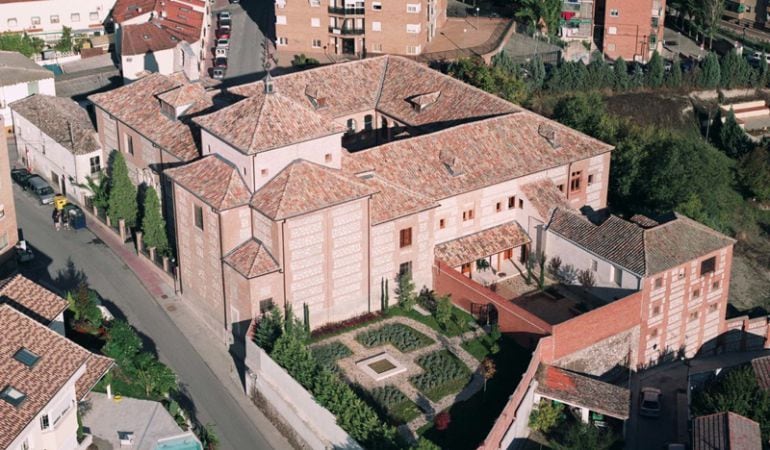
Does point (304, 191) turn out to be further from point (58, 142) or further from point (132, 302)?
point (58, 142)

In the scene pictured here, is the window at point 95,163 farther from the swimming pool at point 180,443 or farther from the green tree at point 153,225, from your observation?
the swimming pool at point 180,443

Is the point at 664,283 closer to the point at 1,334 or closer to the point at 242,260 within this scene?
the point at 242,260

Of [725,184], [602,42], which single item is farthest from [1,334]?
[602,42]

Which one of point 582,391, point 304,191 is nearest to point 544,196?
point 582,391

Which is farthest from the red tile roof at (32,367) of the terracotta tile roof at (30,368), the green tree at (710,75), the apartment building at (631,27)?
the apartment building at (631,27)

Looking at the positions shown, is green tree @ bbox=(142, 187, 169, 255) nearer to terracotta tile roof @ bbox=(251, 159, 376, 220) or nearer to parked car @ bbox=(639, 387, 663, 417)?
terracotta tile roof @ bbox=(251, 159, 376, 220)

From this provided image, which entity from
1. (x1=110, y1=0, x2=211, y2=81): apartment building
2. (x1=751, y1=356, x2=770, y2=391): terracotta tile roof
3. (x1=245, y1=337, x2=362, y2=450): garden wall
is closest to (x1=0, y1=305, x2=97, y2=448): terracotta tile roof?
(x1=245, y1=337, x2=362, y2=450): garden wall
